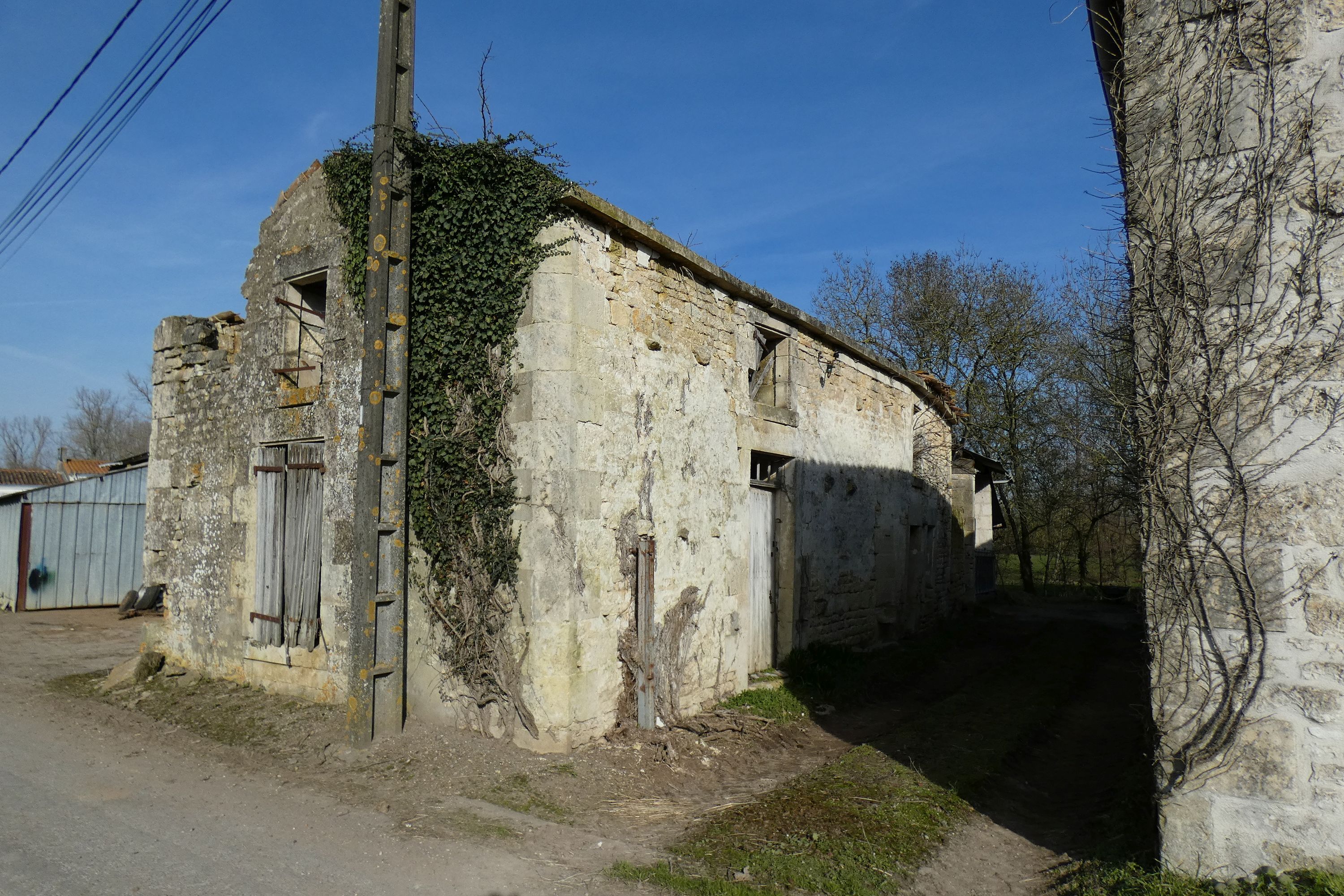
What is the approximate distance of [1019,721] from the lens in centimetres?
783

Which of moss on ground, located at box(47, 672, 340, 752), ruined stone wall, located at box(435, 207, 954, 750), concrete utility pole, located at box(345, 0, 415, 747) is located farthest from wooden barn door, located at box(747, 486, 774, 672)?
moss on ground, located at box(47, 672, 340, 752)

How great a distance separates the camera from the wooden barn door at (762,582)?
897 centimetres

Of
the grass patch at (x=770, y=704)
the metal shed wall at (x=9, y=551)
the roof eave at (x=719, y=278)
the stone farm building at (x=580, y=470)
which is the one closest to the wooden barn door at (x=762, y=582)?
the stone farm building at (x=580, y=470)

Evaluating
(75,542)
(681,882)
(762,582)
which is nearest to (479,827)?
(681,882)

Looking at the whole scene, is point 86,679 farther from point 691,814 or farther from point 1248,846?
point 1248,846

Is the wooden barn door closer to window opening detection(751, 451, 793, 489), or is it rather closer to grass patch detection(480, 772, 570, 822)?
window opening detection(751, 451, 793, 489)

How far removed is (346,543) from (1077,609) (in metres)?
17.6

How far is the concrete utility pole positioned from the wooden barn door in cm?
392

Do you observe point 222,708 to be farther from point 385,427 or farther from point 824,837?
point 824,837

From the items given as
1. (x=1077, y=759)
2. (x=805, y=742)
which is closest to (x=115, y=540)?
(x=805, y=742)

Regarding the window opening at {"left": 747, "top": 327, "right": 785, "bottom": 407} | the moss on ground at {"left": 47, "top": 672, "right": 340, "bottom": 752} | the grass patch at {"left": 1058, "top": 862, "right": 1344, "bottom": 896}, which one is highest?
the window opening at {"left": 747, "top": 327, "right": 785, "bottom": 407}

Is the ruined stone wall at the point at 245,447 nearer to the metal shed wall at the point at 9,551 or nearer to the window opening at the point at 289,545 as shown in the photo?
the window opening at the point at 289,545

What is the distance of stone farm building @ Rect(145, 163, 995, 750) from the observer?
6355mm

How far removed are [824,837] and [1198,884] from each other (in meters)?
1.92
